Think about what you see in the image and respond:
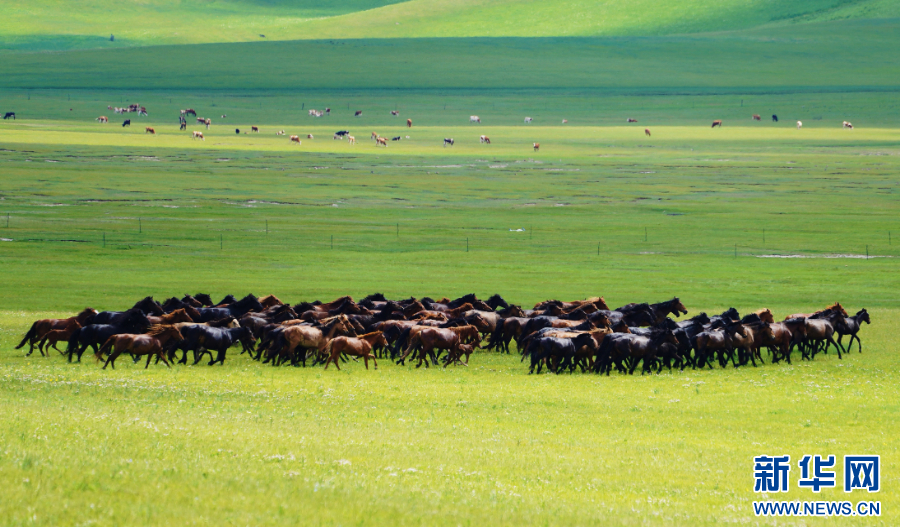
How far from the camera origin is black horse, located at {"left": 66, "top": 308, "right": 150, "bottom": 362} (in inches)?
983

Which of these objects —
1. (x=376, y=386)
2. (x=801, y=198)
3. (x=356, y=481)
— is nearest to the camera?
(x=356, y=481)

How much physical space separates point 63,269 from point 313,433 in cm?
3336

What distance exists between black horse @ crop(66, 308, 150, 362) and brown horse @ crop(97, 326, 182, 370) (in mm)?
438

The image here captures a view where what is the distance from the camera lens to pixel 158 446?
13344mm

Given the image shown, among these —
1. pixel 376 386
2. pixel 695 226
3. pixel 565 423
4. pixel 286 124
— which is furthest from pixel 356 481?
pixel 286 124

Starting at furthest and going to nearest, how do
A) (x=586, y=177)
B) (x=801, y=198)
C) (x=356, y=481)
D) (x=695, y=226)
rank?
(x=586, y=177), (x=801, y=198), (x=695, y=226), (x=356, y=481)

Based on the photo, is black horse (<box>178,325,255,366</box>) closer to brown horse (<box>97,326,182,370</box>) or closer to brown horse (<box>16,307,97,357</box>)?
brown horse (<box>97,326,182,370</box>)

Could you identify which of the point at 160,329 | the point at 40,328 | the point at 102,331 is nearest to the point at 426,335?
the point at 160,329

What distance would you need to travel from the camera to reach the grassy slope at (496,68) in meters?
171

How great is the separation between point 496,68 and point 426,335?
16345 centimetres

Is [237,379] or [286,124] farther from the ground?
[286,124]

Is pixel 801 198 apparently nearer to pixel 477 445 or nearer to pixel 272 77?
pixel 477 445

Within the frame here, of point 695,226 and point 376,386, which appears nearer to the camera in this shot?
point 376,386

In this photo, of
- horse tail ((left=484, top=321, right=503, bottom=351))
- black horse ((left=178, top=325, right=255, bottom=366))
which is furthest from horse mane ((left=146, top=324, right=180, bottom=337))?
horse tail ((left=484, top=321, right=503, bottom=351))
